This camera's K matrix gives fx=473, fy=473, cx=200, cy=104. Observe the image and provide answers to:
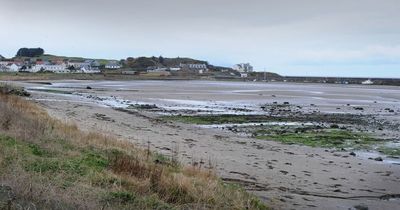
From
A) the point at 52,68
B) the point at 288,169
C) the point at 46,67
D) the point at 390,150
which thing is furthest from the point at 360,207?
the point at 52,68

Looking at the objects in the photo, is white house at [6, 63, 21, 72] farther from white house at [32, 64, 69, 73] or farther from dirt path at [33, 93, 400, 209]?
dirt path at [33, 93, 400, 209]

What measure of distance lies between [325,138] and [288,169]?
8.27 m

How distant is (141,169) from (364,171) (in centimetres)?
709

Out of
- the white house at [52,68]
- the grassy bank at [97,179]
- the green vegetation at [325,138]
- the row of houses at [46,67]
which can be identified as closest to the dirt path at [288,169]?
the green vegetation at [325,138]

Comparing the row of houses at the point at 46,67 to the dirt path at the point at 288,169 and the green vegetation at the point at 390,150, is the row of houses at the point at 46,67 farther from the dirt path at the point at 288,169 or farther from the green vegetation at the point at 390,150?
the green vegetation at the point at 390,150

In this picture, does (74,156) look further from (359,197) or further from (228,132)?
(228,132)

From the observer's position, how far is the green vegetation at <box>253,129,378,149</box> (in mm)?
19109

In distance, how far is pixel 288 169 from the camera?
515 inches

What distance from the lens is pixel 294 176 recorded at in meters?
12.1

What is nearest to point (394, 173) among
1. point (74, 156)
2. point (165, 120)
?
point (74, 156)

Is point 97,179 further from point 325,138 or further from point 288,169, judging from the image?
point 325,138

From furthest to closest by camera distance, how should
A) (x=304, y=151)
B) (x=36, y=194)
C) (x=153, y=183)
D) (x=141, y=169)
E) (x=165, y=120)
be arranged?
1. (x=165, y=120)
2. (x=304, y=151)
3. (x=141, y=169)
4. (x=153, y=183)
5. (x=36, y=194)

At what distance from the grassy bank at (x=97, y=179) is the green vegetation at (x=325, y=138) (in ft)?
31.6

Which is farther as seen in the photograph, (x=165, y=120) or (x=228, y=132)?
(x=165, y=120)
